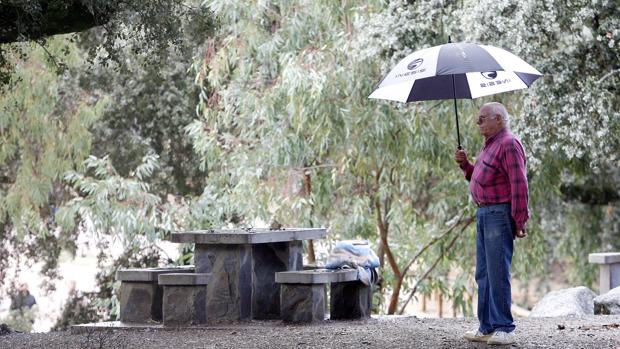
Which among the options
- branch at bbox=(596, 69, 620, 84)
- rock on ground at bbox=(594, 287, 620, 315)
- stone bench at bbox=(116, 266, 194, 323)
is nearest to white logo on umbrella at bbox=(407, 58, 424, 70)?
stone bench at bbox=(116, 266, 194, 323)

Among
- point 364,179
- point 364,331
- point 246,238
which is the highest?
point 364,179

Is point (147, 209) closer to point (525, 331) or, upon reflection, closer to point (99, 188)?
point (99, 188)

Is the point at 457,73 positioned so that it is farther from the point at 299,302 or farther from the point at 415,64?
the point at 299,302

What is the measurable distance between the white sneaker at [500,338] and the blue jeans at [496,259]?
31 mm

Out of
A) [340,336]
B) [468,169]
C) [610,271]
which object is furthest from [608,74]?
[340,336]

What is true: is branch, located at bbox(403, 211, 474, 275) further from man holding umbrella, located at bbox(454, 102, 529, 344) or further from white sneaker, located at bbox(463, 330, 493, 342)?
man holding umbrella, located at bbox(454, 102, 529, 344)

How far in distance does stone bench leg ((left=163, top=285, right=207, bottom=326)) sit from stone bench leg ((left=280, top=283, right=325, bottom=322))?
700mm

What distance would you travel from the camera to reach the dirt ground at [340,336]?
23.8 feet

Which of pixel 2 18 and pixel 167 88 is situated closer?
pixel 2 18

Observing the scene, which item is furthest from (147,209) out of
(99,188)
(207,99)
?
(207,99)

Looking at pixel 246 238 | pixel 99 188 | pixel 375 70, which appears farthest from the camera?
pixel 99 188

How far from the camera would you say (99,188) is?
14.4 metres

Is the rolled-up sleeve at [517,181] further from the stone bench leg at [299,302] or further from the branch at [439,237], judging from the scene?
the branch at [439,237]

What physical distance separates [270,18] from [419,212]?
3.76 m
